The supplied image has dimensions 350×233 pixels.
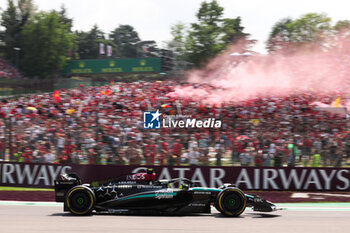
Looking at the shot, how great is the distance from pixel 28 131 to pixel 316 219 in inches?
432

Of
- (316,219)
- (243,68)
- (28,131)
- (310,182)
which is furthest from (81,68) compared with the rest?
(316,219)

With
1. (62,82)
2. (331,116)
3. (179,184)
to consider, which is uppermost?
(62,82)

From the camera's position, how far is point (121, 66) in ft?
176

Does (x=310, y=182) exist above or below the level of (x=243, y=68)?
below

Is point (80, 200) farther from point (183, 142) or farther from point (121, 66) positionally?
point (121, 66)

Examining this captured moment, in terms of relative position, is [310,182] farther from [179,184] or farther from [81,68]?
[81,68]

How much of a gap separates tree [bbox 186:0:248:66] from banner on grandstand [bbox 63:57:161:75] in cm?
1178

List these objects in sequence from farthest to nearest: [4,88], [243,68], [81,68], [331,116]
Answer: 1. [81,68]
2. [4,88]
3. [243,68]
4. [331,116]

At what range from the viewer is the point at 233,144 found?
1505 centimetres

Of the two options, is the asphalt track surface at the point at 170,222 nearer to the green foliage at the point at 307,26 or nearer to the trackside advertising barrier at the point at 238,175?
the trackside advertising barrier at the point at 238,175

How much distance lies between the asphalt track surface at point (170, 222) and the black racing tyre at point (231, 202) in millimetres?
191

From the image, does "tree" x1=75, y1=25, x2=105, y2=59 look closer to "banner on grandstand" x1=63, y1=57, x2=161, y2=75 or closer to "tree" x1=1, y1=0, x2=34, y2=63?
"tree" x1=1, y1=0, x2=34, y2=63

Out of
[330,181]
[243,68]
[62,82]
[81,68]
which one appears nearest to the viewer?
[330,181]

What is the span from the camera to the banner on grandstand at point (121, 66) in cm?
5150
